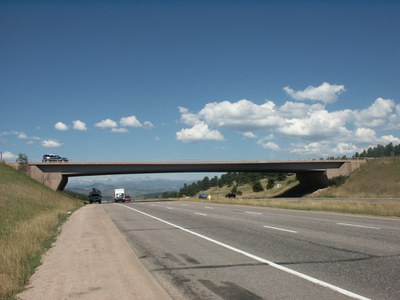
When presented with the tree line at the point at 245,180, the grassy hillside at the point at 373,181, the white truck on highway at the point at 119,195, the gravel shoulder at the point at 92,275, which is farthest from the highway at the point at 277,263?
the tree line at the point at 245,180

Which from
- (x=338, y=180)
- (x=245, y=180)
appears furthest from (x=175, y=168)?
(x=245, y=180)

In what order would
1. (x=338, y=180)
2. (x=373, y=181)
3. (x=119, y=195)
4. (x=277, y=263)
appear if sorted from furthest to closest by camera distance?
(x=119, y=195) → (x=338, y=180) → (x=373, y=181) → (x=277, y=263)

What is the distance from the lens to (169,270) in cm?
914

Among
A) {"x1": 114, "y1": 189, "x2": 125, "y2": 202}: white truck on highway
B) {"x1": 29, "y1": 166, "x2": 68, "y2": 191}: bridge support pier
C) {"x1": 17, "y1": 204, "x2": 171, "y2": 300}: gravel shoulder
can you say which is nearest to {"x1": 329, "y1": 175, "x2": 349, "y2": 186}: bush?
{"x1": 114, "y1": 189, "x2": 125, "y2": 202}: white truck on highway

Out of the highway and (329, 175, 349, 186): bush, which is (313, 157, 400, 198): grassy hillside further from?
the highway

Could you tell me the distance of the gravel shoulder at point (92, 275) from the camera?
7.18m

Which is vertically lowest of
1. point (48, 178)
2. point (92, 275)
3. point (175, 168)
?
point (92, 275)

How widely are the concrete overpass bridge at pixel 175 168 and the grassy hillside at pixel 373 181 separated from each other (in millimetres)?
4514

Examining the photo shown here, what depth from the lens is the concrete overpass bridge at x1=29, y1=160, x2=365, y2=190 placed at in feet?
251

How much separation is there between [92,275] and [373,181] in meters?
73.9

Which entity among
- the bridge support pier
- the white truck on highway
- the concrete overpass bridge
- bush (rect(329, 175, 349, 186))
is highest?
the concrete overpass bridge

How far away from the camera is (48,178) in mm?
76375

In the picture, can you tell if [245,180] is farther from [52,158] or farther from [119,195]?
[52,158]

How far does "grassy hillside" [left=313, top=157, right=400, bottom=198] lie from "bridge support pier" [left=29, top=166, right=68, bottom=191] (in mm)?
45798
